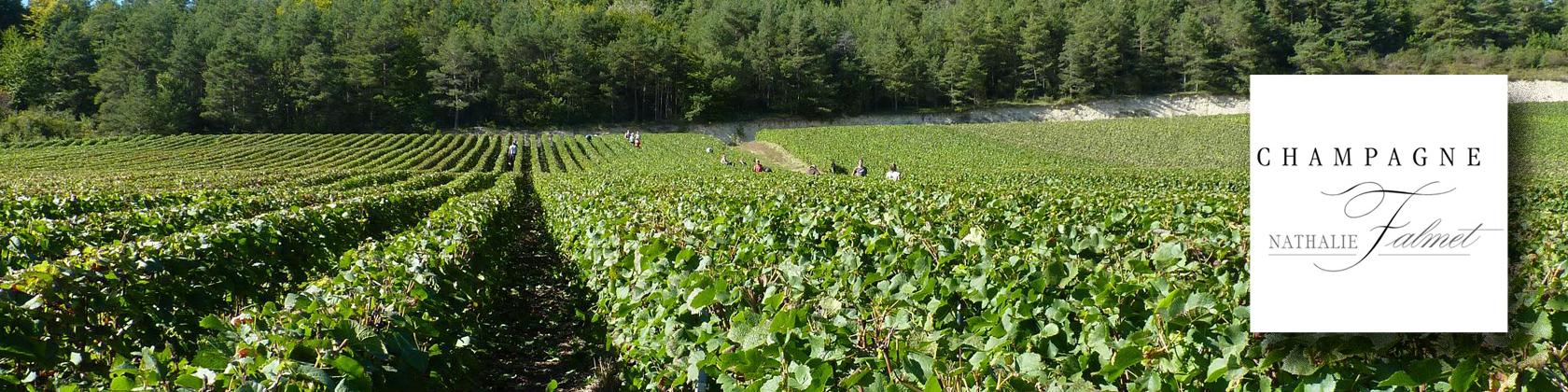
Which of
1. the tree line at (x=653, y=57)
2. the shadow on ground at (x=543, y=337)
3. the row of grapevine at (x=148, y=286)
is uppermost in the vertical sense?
the tree line at (x=653, y=57)

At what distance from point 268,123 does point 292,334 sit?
2821 inches

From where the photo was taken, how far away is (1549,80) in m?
58.5

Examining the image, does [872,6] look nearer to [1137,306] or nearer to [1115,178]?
[1115,178]

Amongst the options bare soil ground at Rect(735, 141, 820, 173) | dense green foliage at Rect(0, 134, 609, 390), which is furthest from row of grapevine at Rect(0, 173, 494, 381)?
bare soil ground at Rect(735, 141, 820, 173)

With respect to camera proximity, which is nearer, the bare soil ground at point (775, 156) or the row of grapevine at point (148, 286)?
the row of grapevine at point (148, 286)

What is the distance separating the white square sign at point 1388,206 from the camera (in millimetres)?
1326

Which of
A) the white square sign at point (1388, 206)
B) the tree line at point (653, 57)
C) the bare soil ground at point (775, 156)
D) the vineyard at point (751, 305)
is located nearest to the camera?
the white square sign at point (1388, 206)

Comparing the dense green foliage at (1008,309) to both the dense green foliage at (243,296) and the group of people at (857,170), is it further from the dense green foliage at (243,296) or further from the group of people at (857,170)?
the group of people at (857,170)

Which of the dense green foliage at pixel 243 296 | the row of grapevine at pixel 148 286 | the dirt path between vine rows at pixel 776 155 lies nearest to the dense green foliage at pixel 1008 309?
the dense green foliage at pixel 243 296

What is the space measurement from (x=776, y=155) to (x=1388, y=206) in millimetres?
43751

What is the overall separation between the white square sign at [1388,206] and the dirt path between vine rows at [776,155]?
35558 millimetres

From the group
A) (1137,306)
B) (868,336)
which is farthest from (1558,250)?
(868,336)

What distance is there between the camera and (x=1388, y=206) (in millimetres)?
1325

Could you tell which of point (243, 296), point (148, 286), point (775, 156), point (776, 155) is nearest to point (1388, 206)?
point (148, 286)
